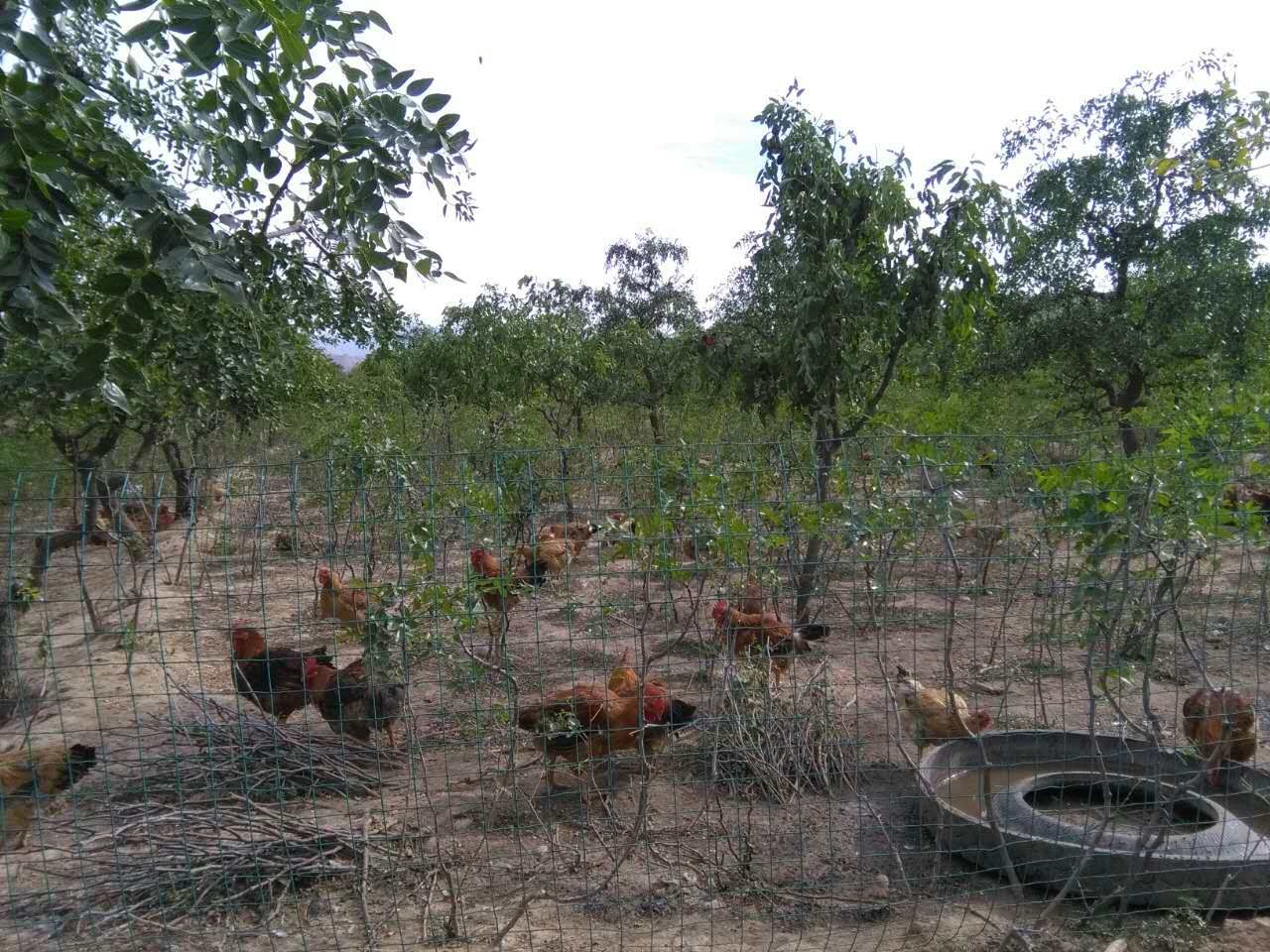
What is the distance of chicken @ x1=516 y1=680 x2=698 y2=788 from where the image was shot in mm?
4113

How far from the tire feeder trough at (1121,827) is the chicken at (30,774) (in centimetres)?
358

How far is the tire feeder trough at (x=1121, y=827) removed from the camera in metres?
3.57

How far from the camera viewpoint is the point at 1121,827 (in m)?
4.14

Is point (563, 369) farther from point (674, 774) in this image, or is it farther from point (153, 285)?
point (153, 285)

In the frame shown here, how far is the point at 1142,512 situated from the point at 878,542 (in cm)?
111

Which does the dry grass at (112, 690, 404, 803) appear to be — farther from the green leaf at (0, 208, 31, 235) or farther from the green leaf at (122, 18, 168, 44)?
the green leaf at (122, 18, 168, 44)

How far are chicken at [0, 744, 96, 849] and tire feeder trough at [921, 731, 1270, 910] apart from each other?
358 centimetres

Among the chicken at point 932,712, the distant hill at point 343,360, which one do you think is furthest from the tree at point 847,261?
the distant hill at point 343,360

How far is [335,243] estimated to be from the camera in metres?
3.12

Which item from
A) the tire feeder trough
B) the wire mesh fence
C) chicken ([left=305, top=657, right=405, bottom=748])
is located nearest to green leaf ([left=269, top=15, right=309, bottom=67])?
the wire mesh fence

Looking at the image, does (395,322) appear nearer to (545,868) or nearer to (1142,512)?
(545,868)

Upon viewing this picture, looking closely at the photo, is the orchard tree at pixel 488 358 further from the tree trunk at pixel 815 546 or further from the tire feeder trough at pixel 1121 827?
the tire feeder trough at pixel 1121 827

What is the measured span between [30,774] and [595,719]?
2429mm

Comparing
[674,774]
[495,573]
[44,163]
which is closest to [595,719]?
[674,774]
